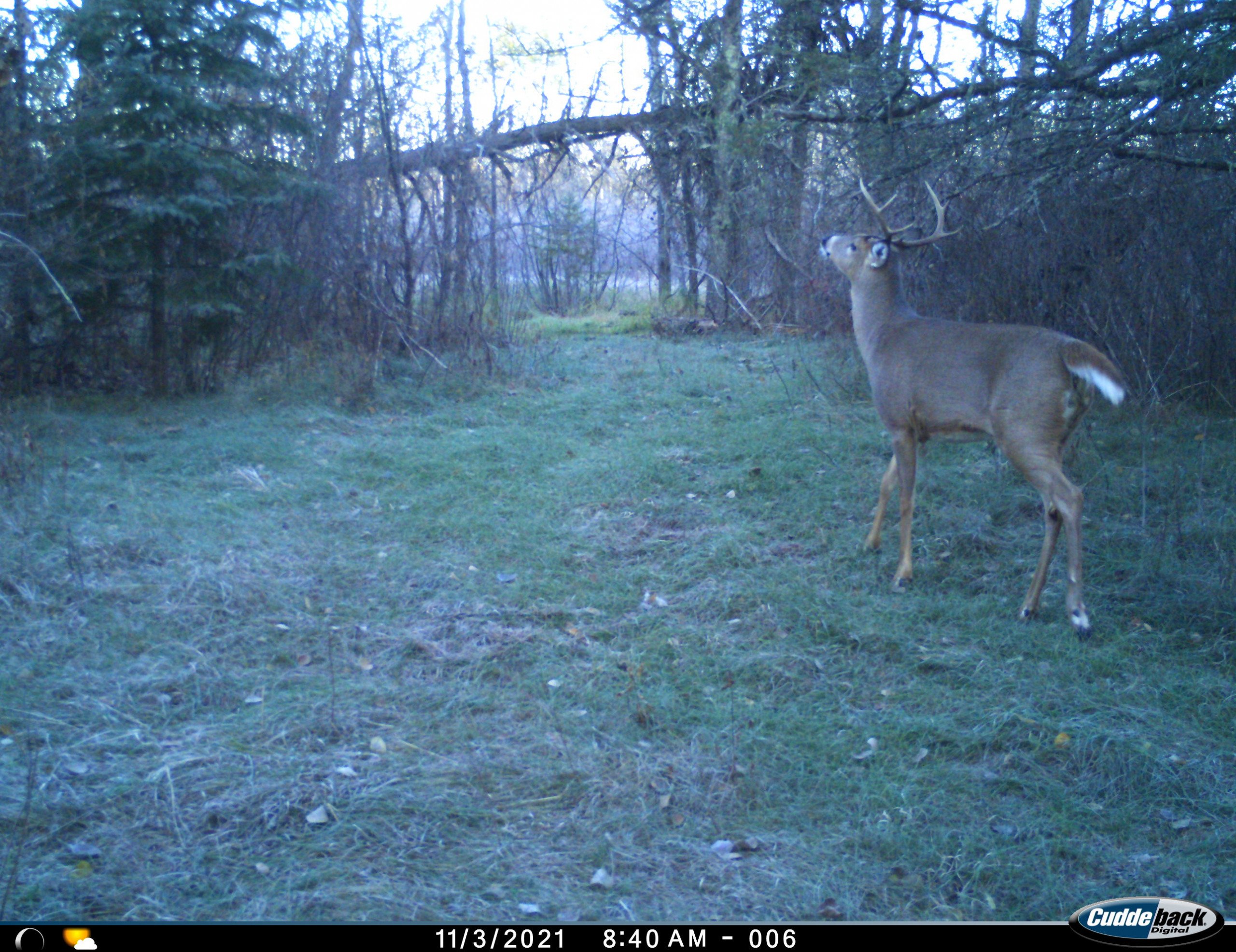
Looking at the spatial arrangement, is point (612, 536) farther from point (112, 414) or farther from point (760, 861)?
point (112, 414)

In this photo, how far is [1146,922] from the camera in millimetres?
3031

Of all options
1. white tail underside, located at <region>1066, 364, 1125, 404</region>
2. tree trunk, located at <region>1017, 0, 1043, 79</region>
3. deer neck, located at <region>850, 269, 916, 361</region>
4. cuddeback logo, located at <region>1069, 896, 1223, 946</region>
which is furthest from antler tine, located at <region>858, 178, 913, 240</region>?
cuddeback logo, located at <region>1069, 896, 1223, 946</region>

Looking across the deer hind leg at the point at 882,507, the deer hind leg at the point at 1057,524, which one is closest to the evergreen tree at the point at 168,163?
the deer hind leg at the point at 882,507

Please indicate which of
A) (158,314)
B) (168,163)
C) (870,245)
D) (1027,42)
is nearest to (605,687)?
(870,245)

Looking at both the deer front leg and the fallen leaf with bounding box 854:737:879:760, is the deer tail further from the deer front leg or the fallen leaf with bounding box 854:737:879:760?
the fallen leaf with bounding box 854:737:879:760

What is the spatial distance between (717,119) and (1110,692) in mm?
13710

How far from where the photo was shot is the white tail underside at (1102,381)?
5090mm

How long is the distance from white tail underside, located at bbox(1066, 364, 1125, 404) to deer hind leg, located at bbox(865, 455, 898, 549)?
141cm

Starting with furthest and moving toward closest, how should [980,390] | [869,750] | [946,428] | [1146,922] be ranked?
[946,428] → [980,390] → [869,750] → [1146,922]

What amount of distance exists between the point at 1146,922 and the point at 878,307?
4.54m

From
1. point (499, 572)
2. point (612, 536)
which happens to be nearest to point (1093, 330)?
point (612, 536)

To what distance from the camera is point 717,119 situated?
1650 cm

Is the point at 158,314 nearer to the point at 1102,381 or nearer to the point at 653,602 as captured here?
the point at 653,602

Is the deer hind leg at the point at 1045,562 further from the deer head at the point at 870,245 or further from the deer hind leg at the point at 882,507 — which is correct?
the deer head at the point at 870,245
